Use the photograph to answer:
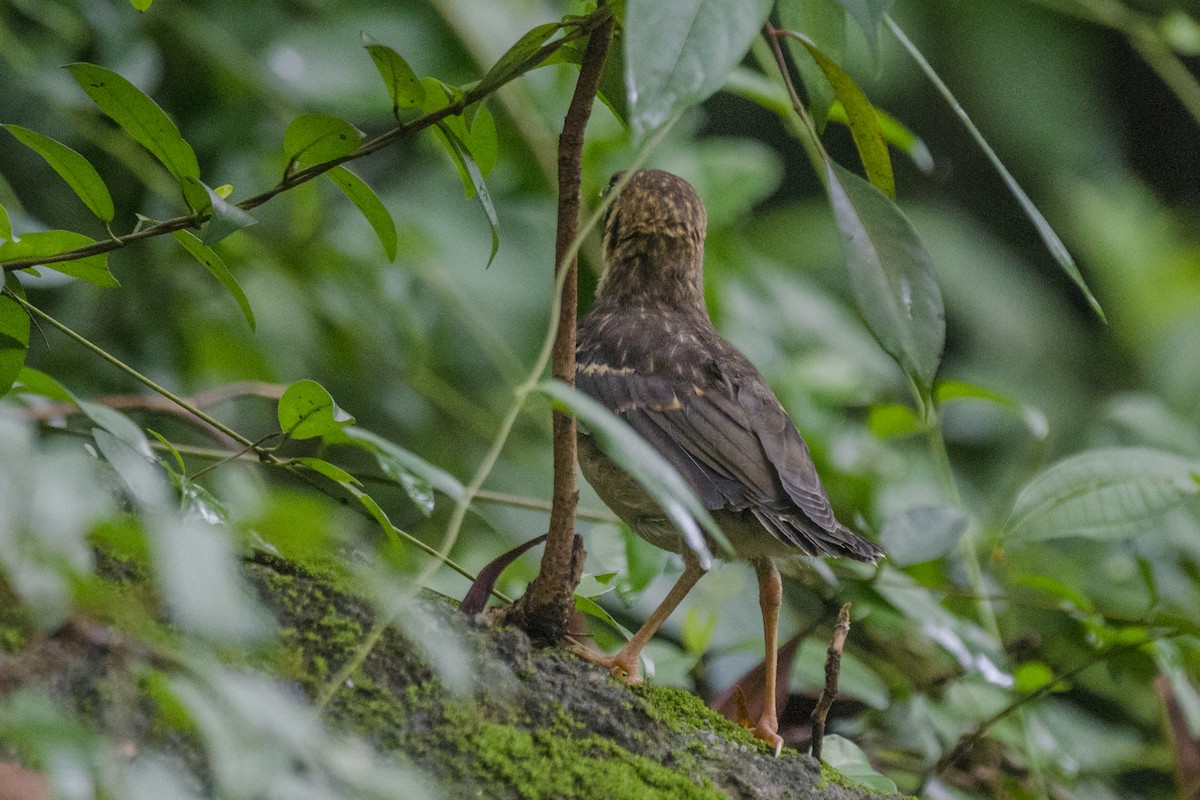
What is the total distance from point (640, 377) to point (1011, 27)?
429 cm

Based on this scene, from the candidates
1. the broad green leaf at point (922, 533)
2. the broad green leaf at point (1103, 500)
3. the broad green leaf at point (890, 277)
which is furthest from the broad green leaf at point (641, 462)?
the broad green leaf at point (1103, 500)

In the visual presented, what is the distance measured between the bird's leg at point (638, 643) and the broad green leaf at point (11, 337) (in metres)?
0.91

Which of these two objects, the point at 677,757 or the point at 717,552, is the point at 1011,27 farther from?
the point at 677,757

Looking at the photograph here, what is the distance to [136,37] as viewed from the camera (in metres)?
3.39

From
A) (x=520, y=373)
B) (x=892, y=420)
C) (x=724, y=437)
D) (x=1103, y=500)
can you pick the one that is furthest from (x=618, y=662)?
(x=520, y=373)

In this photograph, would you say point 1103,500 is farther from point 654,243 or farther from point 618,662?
point 654,243

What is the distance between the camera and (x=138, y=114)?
1.50 metres

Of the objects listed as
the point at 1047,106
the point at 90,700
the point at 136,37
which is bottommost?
the point at 90,700

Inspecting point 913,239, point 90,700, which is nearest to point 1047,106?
point 913,239

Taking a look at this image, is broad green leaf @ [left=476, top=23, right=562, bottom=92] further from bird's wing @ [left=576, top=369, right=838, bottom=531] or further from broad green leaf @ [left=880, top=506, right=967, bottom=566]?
broad green leaf @ [left=880, top=506, right=967, bottom=566]

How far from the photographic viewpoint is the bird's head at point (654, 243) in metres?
3.03

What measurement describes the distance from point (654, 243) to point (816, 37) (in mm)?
1416

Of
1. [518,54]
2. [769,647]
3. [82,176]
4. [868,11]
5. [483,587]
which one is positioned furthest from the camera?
[769,647]

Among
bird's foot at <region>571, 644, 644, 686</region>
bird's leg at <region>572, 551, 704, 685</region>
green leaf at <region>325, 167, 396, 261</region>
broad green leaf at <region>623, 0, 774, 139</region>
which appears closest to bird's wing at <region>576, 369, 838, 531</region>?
bird's leg at <region>572, 551, 704, 685</region>
